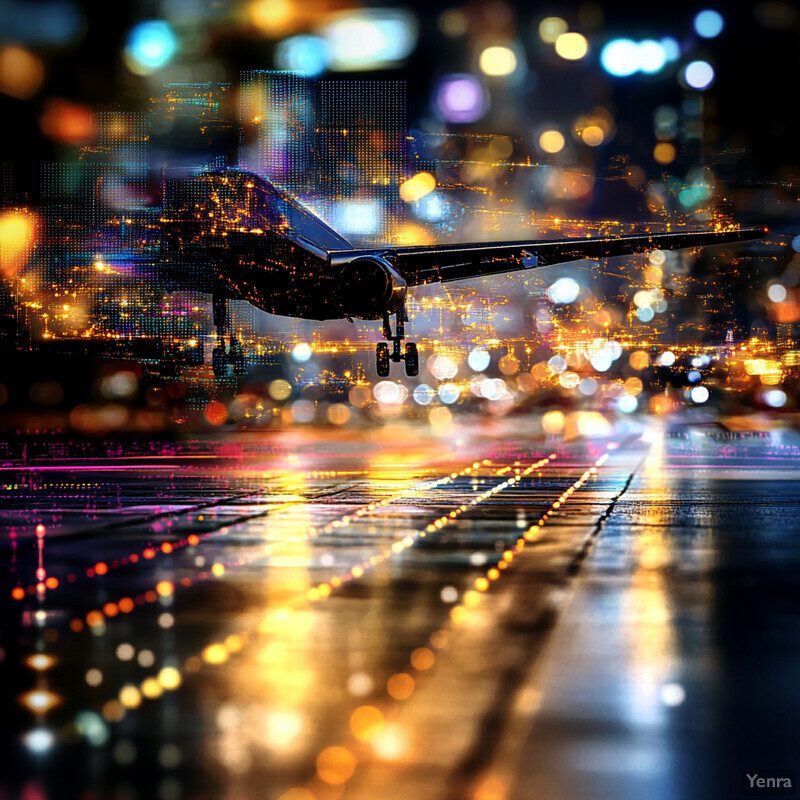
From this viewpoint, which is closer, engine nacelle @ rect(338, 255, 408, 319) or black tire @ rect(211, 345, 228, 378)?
engine nacelle @ rect(338, 255, 408, 319)

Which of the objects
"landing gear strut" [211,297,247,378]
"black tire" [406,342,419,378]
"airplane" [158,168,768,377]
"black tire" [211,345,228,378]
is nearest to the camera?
"airplane" [158,168,768,377]

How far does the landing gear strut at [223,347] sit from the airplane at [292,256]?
34mm

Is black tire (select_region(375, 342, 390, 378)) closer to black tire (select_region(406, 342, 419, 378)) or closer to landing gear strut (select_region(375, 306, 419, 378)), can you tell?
landing gear strut (select_region(375, 306, 419, 378))

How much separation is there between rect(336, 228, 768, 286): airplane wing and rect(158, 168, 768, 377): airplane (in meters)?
0.04

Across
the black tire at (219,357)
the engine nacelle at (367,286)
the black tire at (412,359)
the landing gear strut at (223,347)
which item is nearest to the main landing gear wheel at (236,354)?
the landing gear strut at (223,347)

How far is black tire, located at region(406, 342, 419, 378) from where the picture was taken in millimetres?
42781

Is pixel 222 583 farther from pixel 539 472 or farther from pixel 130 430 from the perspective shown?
pixel 130 430

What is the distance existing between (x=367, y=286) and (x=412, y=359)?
9.33 metres

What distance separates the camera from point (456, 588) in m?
12.4

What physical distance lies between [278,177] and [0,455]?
14834 mm

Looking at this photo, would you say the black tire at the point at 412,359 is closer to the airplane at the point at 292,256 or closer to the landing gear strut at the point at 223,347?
the airplane at the point at 292,256

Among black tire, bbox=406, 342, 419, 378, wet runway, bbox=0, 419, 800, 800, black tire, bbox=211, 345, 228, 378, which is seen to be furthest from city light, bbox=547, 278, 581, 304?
wet runway, bbox=0, 419, 800, 800

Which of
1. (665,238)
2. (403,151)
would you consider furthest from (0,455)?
(403,151)

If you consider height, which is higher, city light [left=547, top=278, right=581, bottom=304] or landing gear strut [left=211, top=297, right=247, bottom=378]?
city light [left=547, top=278, right=581, bottom=304]
